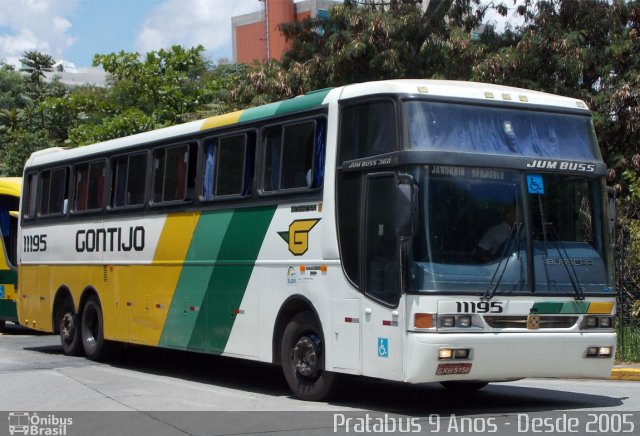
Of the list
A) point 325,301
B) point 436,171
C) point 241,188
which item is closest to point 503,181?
point 436,171

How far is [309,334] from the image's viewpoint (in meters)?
12.2

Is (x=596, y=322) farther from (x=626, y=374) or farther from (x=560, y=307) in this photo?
(x=626, y=374)

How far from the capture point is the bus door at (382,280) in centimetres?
1064

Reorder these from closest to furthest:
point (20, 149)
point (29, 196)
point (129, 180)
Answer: point (129, 180)
point (29, 196)
point (20, 149)

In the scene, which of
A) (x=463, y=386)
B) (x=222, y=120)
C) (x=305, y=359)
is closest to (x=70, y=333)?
(x=222, y=120)

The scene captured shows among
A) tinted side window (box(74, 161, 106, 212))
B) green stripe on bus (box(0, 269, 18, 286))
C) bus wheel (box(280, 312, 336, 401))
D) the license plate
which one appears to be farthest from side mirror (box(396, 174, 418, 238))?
green stripe on bus (box(0, 269, 18, 286))

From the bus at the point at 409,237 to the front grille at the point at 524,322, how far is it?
0.05 feet

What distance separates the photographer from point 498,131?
1128cm

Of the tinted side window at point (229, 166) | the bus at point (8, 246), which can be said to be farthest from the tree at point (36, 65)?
the tinted side window at point (229, 166)

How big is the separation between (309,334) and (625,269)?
269 inches

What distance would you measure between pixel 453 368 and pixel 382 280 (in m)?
1.17

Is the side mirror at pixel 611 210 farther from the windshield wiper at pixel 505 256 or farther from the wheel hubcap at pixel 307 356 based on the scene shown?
the wheel hubcap at pixel 307 356

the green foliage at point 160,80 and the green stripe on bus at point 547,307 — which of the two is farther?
the green foliage at point 160,80

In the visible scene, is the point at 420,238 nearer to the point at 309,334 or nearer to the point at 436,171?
the point at 436,171
